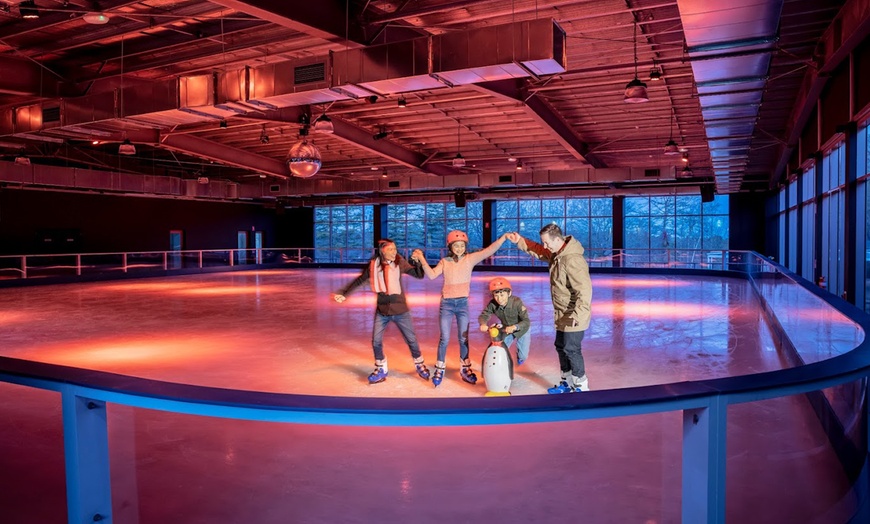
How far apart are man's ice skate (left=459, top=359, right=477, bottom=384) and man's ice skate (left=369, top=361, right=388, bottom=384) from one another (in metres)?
0.75

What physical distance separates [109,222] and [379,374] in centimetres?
2957

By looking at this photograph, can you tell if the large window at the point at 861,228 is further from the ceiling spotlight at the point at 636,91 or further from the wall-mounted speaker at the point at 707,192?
the wall-mounted speaker at the point at 707,192

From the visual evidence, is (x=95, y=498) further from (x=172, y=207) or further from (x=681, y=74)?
(x=172, y=207)

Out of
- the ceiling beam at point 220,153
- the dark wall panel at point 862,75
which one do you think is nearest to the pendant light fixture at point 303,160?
the dark wall panel at point 862,75

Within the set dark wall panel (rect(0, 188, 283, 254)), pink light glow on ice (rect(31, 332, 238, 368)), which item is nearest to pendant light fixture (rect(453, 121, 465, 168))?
pink light glow on ice (rect(31, 332, 238, 368))

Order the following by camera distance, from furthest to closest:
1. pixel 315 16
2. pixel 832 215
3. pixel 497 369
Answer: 1. pixel 832 215
2. pixel 315 16
3. pixel 497 369

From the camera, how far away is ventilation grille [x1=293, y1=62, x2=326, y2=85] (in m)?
9.29

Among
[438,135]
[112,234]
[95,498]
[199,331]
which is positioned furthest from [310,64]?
[112,234]

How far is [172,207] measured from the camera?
34.1m

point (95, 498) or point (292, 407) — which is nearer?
point (292, 407)

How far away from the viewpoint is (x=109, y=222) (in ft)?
102

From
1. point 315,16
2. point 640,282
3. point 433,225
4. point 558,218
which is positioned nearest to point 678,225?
point 558,218

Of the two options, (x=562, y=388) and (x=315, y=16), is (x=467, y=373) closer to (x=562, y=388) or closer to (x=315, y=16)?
(x=562, y=388)

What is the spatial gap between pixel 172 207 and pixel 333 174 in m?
10.2
